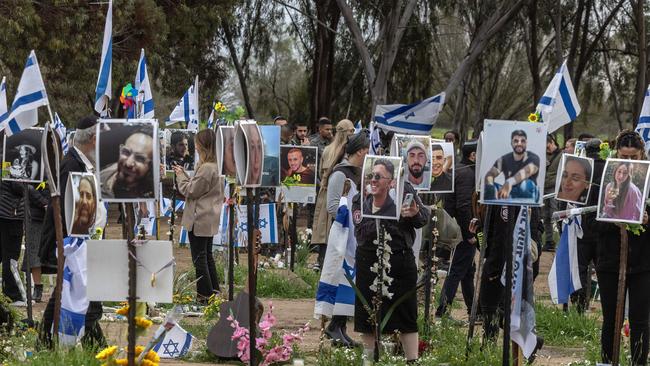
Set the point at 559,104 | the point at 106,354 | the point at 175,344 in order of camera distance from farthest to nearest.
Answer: the point at 175,344 → the point at 559,104 → the point at 106,354

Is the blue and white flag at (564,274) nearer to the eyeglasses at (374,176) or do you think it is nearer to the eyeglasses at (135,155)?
the eyeglasses at (374,176)

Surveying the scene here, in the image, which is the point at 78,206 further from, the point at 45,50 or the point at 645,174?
the point at 45,50

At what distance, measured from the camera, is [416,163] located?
934 cm

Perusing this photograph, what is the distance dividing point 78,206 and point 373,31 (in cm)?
2658

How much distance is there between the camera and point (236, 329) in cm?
781

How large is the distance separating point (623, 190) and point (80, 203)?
3.31 m

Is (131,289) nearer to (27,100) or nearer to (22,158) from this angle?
(27,100)

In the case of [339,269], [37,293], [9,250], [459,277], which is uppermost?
[339,269]

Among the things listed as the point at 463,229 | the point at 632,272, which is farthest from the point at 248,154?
the point at 463,229

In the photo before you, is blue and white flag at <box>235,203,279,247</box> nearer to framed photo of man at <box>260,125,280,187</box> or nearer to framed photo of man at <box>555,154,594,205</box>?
framed photo of man at <box>260,125,280,187</box>

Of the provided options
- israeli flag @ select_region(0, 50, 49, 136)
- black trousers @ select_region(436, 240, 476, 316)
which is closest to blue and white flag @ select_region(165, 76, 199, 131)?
black trousers @ select_region(436, 240, 476, 316)

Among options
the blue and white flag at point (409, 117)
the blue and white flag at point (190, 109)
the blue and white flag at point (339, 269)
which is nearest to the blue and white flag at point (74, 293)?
the blue and white flag at point (339, 269)

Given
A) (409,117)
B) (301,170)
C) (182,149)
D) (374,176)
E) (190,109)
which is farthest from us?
(190,109)

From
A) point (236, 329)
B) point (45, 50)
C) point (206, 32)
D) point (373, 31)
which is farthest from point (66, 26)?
point (236, 329)
